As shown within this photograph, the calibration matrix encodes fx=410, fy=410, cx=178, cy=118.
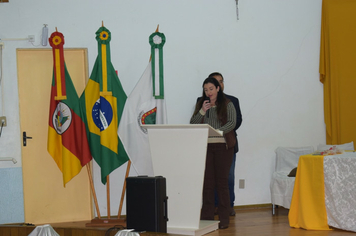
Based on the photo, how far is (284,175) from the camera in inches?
182

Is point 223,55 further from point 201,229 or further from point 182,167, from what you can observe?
point 201,229

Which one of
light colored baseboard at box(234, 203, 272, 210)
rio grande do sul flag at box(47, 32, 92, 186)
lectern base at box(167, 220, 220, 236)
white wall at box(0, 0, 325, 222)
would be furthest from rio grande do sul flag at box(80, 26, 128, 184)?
light colored baseboard at box(234, 203, 272, 210)

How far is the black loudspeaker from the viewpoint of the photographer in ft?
8.55

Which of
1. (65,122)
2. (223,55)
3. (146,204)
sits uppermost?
(223,55)

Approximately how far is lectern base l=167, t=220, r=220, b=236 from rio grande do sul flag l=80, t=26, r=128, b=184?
1.08 m

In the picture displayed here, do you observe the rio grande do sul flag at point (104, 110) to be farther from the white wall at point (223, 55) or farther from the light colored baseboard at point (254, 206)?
the light colored baseboard at point (254, 206)

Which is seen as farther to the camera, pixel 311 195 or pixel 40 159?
pixel 40 159

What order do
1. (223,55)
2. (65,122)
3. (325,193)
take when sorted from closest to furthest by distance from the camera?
1. (325,193)
2. (65,122)
3. (223,55)

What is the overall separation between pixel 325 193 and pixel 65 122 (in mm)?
2604

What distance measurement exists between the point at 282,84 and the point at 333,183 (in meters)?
1.96

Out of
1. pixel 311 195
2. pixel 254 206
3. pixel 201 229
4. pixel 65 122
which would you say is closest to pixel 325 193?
pixel 311 195

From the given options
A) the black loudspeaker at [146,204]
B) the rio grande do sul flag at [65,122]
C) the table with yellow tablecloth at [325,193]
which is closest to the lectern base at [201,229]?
the black loudspeaker at [146,204]

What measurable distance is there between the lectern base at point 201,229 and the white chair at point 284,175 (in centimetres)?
106

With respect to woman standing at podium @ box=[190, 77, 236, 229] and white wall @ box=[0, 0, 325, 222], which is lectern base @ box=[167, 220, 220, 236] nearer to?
woman standing at podium @ box=[190, 77, 236, 229]
